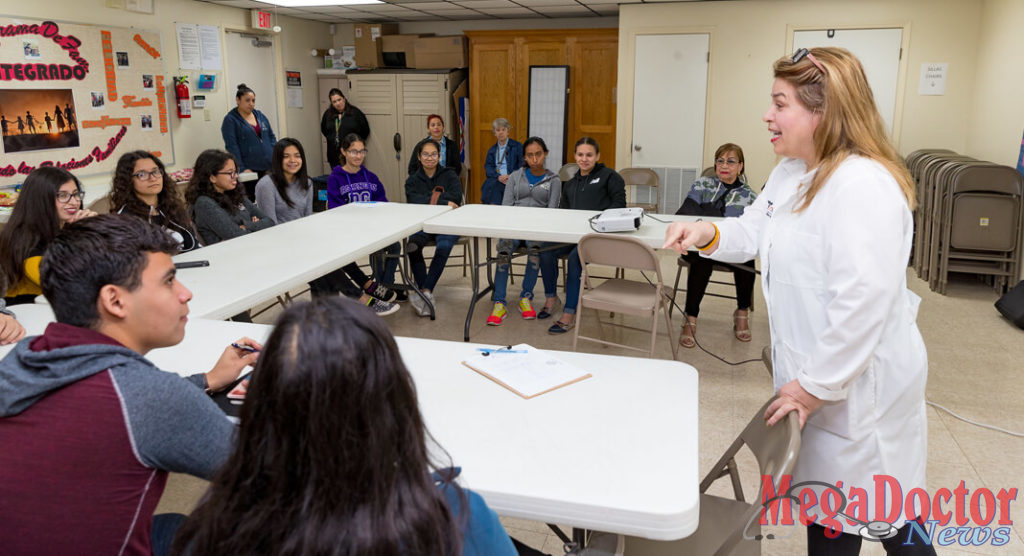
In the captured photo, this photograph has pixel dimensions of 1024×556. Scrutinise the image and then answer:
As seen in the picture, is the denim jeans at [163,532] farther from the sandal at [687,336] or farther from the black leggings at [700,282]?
the black leggings at [700,282]

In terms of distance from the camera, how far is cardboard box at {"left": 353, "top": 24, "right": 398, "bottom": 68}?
331 inches

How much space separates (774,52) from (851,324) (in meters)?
5.96

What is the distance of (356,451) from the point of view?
0.80 m

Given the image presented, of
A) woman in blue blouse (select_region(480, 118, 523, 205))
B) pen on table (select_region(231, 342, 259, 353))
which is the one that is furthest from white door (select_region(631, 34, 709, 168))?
pen on table (select_region(231, 342, 259, 353))

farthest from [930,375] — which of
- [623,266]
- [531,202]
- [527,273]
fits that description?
[531,202]

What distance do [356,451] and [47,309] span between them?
2.07 meters

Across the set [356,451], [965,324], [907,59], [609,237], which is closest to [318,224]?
[609,237]

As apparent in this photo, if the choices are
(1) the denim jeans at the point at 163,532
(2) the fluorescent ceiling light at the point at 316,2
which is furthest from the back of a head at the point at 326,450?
(2) the fluorescent ceiling light at the point at 316,2

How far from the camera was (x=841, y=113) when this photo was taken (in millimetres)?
1464

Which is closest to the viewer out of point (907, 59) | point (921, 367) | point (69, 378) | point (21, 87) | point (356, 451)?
point (356, 451)

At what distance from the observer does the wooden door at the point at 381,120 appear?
8438mm

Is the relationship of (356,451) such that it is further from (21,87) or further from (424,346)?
(21,87)

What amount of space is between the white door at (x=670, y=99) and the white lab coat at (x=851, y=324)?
5554 millimetres

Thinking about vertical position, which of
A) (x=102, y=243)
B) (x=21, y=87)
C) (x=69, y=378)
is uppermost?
(x=21, y=87)
